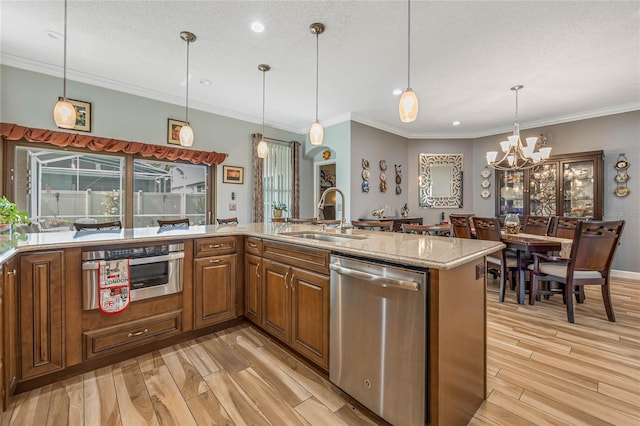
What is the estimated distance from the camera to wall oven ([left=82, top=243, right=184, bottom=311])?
1911 mm

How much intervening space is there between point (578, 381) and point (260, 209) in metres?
4.72

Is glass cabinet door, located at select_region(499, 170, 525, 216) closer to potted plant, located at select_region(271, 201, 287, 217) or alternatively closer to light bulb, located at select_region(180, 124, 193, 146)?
potted plant, located at select_region(271, 201, 287, 217)

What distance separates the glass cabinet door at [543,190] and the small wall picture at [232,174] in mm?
5673

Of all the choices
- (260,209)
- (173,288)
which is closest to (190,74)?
(260,209)

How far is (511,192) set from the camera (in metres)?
5.82

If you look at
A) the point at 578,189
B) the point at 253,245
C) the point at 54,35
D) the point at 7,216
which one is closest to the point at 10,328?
the point at 7,216

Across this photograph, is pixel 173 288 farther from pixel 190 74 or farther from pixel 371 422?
pixel 190 74

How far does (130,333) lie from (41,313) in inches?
21.8

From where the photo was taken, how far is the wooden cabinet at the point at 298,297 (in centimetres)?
182

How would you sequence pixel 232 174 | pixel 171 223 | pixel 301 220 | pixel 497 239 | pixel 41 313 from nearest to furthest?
pixel 41 313, pixel 171 223, pixel 497 239, pixel 301 220, pixel 232 174

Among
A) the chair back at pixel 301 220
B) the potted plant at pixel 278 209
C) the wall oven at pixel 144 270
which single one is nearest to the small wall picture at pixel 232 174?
the potted plant at pixel 278 209

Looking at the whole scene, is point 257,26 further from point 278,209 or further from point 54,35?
point 278,209

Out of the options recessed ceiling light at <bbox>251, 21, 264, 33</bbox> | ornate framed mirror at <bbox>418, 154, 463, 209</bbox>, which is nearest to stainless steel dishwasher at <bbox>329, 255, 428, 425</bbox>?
recessed ceiling light at <bbox>251, 21, 264, 33</bbox>

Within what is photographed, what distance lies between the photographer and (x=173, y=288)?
2266 mm
